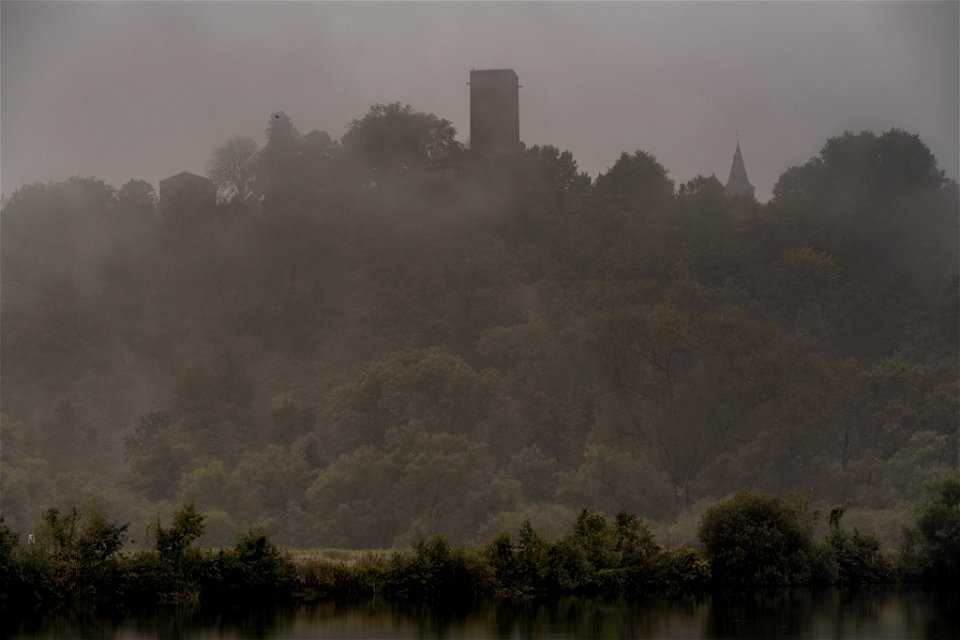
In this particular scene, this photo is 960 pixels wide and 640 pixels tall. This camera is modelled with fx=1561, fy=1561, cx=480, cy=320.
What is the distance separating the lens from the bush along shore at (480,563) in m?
34.5

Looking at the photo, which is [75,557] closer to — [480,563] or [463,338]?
[480,563]

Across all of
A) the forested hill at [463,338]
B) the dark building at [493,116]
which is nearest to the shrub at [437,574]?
the forested hill at [463,338]

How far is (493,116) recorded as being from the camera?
138875 mm

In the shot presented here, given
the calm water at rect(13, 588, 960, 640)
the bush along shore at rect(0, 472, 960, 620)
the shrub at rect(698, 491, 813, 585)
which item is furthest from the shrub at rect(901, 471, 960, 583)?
the calm water at rect(13, 588, 960, 640)

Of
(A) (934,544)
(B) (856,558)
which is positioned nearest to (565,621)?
(B) (856,558)

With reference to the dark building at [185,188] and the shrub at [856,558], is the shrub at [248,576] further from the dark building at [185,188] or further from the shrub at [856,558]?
the dark building at [185,188]

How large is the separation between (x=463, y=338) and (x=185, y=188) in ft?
110

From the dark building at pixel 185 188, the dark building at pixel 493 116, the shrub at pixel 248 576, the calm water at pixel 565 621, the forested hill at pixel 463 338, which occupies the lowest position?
the calm water at pixel 565 621

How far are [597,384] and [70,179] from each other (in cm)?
6393

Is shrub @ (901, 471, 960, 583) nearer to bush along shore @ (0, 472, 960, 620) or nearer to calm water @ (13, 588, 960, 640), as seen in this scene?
bush along shore @ (0, 472, 960, 620)

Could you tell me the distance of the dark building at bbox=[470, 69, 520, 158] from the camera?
445ft

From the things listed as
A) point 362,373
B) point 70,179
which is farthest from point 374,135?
point 362,373

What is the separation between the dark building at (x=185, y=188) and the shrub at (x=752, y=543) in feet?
325

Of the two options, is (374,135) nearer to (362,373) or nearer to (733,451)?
(362,373)
